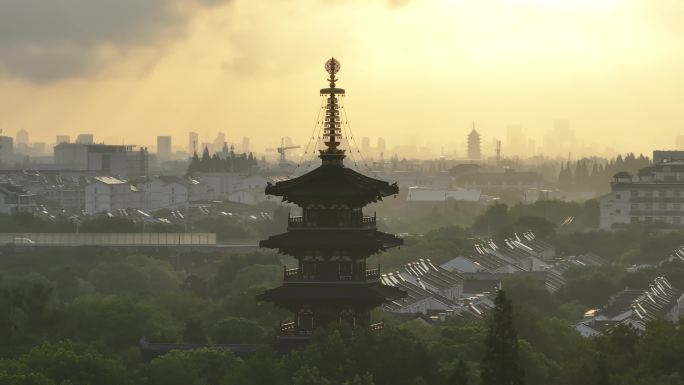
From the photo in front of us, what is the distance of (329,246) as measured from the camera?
53.4m

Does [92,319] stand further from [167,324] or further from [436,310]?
[436,310]

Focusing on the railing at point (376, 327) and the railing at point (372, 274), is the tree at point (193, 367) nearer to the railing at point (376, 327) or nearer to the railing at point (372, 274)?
the railing at point (376, 327)

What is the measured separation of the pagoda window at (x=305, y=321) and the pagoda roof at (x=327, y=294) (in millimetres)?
498

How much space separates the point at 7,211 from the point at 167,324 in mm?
111981

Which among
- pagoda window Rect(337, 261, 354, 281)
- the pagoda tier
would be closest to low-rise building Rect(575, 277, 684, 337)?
pagoda window Rect(337, 261, 354, 281)

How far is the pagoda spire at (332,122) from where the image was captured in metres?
54.2

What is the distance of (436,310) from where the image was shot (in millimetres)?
84125

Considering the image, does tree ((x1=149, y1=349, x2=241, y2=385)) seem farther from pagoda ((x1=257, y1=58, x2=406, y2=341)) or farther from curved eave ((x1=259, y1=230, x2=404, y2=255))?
curved eave ((x1=259, y1=230, x2=404, y2=255))

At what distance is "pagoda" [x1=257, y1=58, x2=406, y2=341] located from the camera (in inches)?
2105

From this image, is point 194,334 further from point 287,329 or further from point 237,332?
point 287,329

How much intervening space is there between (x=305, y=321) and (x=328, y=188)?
3422mm

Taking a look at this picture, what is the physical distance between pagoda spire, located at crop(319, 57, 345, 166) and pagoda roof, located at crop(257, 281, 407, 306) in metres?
3.16

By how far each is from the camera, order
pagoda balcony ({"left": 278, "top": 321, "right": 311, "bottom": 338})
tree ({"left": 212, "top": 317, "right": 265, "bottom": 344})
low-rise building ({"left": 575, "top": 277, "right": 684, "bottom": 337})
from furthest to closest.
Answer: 1. low-rise building ({"left": 575, "top": 277, "right": 684, "bottom": 337})
2. tree ({"left": 212, "top": 317, "right": 265, "bottom": 344})
3. pagoda balcony ({"left": 278, "top": 321, "right": 311, "bottom": 338})

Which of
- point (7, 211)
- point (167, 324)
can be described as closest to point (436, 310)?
point (167, 324)
